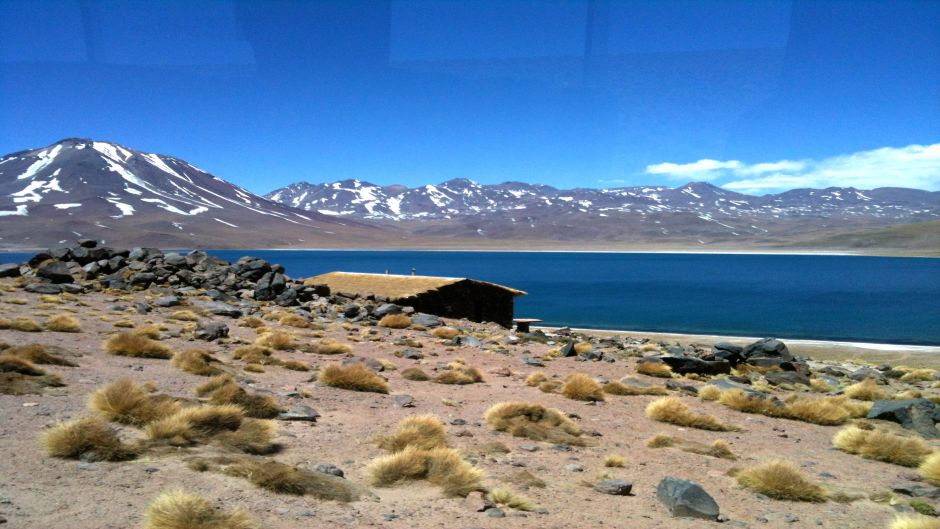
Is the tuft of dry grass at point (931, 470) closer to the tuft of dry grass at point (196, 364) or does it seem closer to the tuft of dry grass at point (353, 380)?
the tuft of dry grass at point (353, 380)

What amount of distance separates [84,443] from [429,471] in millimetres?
3694

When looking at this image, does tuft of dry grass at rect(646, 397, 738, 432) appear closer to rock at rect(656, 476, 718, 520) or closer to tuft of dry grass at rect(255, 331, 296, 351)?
rock at rect(656, 476, 718, 520)

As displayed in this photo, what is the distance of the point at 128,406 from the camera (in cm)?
806

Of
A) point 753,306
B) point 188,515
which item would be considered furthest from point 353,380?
point 753,306

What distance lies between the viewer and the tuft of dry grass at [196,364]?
38.8 ft

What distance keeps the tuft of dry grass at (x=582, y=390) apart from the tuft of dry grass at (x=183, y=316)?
1266 cm

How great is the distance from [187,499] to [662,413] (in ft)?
29.0

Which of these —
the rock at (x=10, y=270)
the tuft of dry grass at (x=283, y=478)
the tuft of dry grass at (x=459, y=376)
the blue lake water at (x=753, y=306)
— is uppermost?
the rock at (x=10, y=270)

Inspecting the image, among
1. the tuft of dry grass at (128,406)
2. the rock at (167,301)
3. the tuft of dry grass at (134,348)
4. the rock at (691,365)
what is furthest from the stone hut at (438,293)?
the tuft of dry grass at (128,406)

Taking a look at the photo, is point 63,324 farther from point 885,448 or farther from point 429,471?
point 885,448

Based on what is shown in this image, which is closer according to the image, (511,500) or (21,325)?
(511,500)

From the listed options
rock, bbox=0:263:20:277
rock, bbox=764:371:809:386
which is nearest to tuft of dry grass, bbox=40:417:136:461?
rock, bbox=764:371:809:386

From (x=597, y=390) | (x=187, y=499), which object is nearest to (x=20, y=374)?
(x=187, y=499)

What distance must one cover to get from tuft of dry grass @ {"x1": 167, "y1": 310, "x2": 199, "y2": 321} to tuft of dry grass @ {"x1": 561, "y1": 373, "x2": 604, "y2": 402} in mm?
12662
